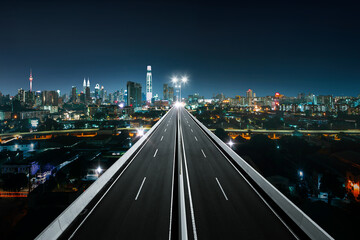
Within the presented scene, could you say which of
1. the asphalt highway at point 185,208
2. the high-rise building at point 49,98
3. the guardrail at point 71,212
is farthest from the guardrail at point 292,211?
the high-rise building at point 49,98

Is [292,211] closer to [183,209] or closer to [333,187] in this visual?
[183,209]

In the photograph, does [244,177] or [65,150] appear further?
[65,150]

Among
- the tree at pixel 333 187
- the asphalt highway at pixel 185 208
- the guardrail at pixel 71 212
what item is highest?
the guardrail at pixel 71 212

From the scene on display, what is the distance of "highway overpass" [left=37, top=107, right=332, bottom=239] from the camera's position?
16.7ft

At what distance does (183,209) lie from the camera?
17.2ft

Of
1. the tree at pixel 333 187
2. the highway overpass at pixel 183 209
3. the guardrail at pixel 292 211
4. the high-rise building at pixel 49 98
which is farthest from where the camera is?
the high-rise building at pixel 49 98

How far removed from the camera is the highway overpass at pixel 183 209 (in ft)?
16.7

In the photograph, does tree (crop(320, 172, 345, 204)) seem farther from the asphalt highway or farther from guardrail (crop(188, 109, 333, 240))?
the asphalt highway

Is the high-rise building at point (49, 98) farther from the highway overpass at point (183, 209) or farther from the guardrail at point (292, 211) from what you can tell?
the guardrail at point (292, 211)

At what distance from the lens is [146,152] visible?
13.6 m

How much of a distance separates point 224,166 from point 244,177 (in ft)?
5.70

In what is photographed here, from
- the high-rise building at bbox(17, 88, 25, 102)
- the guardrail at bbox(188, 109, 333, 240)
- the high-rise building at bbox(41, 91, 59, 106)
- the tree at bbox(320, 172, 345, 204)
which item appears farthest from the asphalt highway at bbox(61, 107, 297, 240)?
the high-rise building at bbox(41, 91, 59, 106)

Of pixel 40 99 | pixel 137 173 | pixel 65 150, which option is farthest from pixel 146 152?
pixel 40 99

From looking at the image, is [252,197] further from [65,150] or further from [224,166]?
[65,150]
